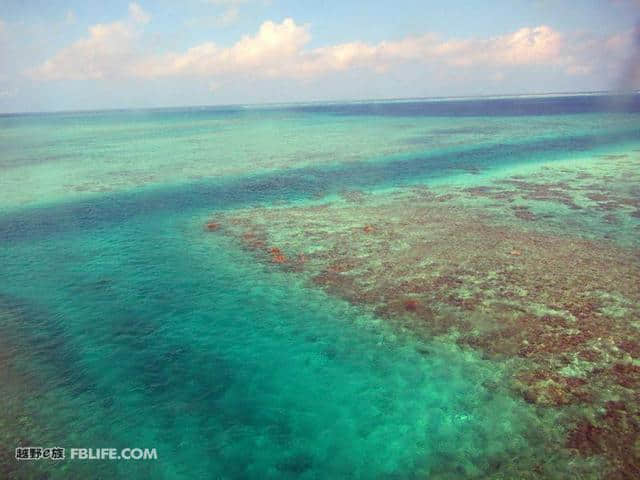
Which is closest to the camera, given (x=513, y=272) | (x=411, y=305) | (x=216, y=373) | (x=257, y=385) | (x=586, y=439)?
(x=586, y=439)

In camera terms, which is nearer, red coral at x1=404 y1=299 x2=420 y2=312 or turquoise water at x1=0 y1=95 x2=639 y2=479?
turquoise water at x1=0 y1=95 x2=639 y2=479

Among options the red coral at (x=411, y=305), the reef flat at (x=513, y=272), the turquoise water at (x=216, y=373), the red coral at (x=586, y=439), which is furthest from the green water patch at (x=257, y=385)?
the red coral at (x=411, y=305)

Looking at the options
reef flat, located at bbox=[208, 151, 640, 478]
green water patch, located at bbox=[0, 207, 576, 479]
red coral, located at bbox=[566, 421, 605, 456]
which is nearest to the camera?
red coral, located at bbox=[566, 421, 605, 456]

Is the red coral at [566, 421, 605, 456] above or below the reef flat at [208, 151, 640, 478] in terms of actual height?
below

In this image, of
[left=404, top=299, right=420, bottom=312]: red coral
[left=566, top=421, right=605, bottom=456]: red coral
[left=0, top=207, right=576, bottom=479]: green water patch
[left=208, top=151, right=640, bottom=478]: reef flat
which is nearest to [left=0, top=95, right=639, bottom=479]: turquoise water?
[left=0, top=207, right=576, bottom=479]: green water patch

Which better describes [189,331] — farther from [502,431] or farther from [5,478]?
[502,431]

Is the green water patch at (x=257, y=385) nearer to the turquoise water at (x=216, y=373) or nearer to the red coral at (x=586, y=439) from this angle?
the turquoise water at (x=216, y=373)

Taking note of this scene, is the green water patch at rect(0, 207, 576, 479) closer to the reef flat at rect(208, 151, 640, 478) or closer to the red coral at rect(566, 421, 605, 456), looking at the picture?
the red coral at rect(566, 421, 605, 456)

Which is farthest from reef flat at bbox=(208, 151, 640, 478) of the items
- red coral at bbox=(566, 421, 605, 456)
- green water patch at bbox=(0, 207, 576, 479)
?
green water patch at bbox=(0, 207, 576, 479)

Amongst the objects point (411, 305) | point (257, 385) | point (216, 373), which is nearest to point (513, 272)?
point (411, 305)

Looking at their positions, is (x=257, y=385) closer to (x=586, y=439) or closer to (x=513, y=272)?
(x=586, y=439)

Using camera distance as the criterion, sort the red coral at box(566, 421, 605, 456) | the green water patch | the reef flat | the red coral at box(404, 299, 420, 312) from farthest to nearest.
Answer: the red coral at box(404, 299, 420, 312) → the reef flat → the green water patch → the red coral at box(566, 421, 605, 456)
